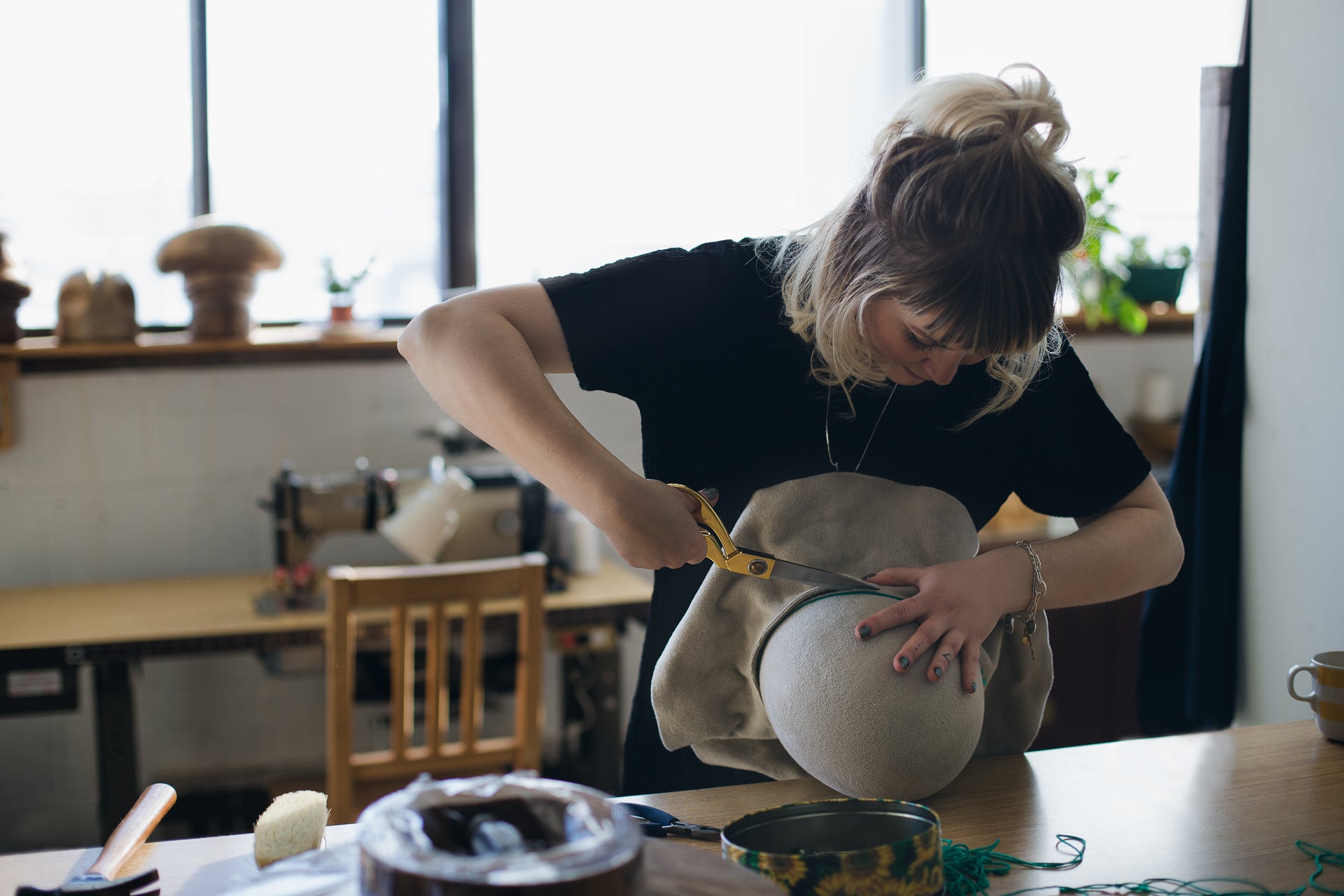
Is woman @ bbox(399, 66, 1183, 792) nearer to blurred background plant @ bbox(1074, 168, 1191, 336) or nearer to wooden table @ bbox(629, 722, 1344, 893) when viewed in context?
wooden table @ bbox(629, 722, 1344, 893)

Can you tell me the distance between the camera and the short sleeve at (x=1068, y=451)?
4.11ft

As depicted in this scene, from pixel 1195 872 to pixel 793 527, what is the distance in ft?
1.45

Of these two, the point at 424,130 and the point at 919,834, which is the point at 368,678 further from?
the point at 919,834

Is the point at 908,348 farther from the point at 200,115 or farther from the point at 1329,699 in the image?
the point at 200,115

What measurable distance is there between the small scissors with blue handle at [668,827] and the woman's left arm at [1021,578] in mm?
209

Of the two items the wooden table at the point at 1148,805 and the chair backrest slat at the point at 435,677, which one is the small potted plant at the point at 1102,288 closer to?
the chair backrest slat at the point at 435,677

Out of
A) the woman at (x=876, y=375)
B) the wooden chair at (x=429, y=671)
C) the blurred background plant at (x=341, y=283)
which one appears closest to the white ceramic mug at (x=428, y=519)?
the wooden chair at (x=429, y=671)

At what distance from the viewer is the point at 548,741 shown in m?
3.25

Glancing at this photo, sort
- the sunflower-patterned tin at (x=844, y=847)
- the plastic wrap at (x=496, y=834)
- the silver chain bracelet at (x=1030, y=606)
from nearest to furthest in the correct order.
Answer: the plastic wrap at (x=496, y=834) → the sunflower-patterned tin at (x=844, y=847) → the silver chain bracelet at (x=1030, y=606)

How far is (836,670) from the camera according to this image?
3.19 feet

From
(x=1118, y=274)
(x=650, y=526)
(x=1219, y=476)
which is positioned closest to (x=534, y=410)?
(x=650, y=526)

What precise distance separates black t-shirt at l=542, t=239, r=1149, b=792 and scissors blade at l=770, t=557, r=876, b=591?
0.48 ft

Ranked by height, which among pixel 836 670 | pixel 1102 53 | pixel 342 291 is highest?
pixel 1102 53

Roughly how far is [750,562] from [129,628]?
180cm
